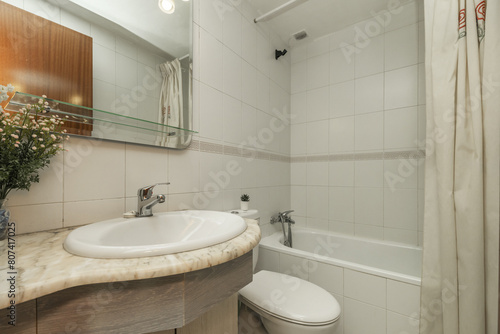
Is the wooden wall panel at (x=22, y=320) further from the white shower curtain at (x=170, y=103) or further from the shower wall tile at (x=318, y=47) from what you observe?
the shower wall tile at (x=318, y=47)

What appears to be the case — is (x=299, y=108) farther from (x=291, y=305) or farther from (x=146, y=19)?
(x=291, y=305)

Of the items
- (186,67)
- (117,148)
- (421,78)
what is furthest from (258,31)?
(117,148)

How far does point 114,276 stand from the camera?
1.40ft

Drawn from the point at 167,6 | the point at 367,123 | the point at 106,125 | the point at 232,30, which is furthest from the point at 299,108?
the point at 106,125

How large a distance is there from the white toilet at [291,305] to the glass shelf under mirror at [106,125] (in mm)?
890

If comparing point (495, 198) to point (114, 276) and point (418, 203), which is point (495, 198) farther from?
point (114, 276)

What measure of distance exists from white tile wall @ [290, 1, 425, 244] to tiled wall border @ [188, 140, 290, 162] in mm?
441

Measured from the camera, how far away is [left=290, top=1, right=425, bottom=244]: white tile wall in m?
1.73

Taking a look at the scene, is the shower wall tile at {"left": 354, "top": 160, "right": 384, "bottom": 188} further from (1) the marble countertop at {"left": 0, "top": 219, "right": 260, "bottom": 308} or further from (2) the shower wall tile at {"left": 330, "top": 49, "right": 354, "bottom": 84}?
(1) the marble countertop at {"left": 0, "top": 219, "right": 260, "bottom": 308}

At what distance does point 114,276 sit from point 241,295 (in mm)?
887

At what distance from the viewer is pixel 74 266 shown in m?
0.45

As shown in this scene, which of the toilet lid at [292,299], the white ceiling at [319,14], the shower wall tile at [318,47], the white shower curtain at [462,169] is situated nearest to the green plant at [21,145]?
the toilet lid at [292,299]

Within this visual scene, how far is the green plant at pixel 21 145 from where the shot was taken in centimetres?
55

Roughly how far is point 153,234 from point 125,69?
2.31 feet
